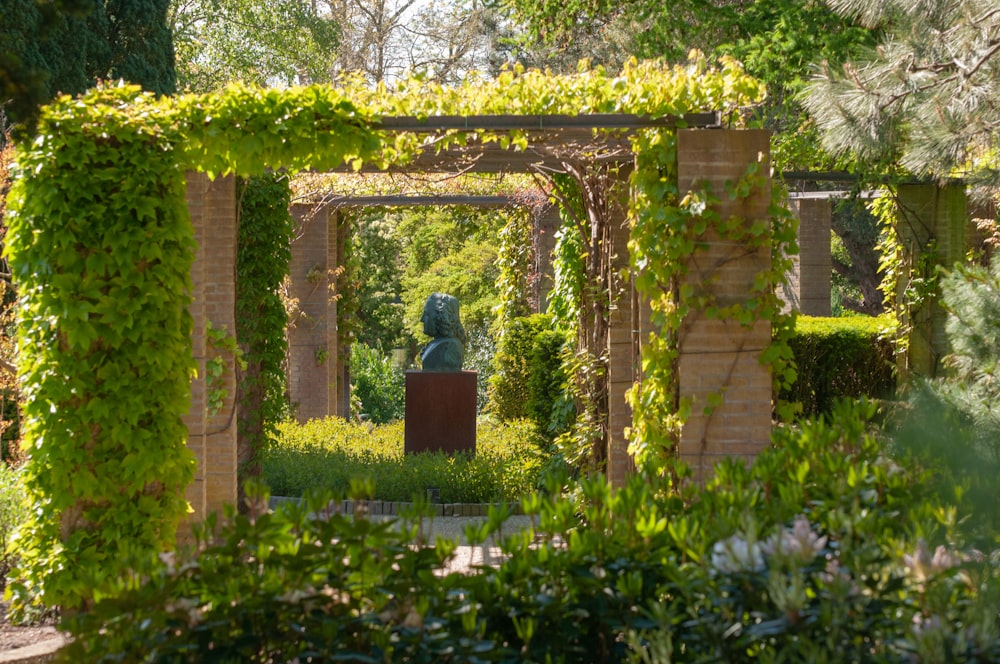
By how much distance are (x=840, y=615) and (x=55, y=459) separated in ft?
13.3

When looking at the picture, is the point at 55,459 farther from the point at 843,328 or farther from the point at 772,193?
the point at 843,328

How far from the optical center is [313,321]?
1338 centimetres

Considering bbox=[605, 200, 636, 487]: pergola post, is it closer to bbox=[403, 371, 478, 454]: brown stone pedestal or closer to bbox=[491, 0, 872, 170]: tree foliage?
bbox=[491, 0, 872, 170]: tree foliage

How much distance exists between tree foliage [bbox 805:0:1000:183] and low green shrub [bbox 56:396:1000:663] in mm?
4211

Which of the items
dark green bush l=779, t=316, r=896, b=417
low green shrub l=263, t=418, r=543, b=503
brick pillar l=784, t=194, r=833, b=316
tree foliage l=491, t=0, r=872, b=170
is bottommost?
low green shrub l=263, t=418, r=543, b=503

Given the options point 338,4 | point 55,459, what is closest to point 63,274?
point 55,459

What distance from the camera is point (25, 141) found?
203 inches

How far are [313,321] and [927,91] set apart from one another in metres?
8.40

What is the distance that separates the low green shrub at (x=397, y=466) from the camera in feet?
30.0

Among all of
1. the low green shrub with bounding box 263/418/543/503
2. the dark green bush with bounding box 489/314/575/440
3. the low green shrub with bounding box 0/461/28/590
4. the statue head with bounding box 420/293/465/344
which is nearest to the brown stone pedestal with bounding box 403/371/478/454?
the low green shrub with bounding box 263/418/543/503

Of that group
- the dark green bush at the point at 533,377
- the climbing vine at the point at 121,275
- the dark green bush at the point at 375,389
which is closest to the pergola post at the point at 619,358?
the climbing vine at the point at 121,275

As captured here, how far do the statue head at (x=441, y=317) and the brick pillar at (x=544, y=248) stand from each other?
1.99 m

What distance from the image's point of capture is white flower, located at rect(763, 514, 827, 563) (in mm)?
2451

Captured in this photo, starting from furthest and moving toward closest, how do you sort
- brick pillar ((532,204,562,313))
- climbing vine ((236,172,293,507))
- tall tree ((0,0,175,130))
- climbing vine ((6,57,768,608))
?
brick pillar ((532,204,562,313)), tall tree ((0,0,175,130)), climbing vine ((236,172,293,507)), climbing vine ((6,57,768,608))
